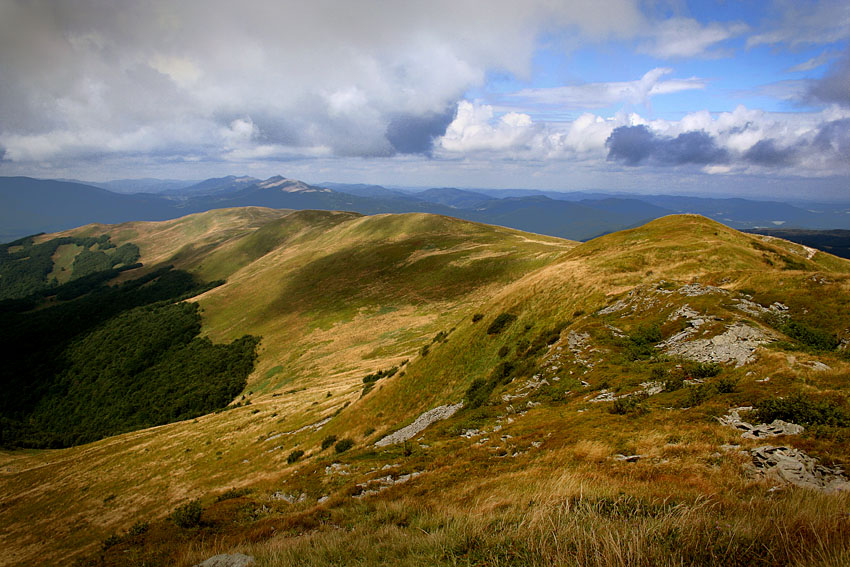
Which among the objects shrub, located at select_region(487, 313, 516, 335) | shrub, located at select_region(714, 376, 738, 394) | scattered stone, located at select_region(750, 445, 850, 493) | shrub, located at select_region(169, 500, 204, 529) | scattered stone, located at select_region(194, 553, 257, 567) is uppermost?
scattered stone, located at select_region(750, 445, 850, 493)

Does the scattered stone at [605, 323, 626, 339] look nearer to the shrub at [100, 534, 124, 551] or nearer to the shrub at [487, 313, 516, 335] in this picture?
the shrub at [487, 313, 516, 335]

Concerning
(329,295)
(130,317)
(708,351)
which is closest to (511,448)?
(708,351)

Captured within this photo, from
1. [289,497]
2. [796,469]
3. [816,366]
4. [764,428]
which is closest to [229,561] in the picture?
[289,497]

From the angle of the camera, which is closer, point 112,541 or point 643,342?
point 112,541

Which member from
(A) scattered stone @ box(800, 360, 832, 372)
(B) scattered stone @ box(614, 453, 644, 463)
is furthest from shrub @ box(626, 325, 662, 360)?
(B) scattered stone @ box(614, 453, 644, 463)

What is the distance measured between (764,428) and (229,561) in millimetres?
14704

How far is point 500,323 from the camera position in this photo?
33719mm

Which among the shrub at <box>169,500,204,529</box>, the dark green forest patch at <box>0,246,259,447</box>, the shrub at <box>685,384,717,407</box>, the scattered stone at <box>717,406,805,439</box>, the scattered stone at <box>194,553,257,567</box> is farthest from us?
the dark green forest patch at <box>0,246,259,447</box>

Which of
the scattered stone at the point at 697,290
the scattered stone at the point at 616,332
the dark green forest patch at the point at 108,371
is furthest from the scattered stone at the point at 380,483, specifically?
the dark green forest patch at the point at 108,371

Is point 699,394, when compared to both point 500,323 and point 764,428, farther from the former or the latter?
point 500,323

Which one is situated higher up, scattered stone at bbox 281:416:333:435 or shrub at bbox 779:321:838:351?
shrub at bbox 779:321:838:351

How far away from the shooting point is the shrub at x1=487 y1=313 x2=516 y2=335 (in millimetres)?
33181

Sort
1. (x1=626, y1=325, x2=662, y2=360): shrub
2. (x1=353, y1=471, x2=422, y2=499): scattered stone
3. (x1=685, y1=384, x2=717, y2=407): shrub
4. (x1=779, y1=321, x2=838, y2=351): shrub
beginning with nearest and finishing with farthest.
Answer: (x1=685, y1=384, x2=717, y2=407): shrub, (x1=353, y1=471, x2=422, y2=499): scattered stone, (x1=779, y1=321, x2=838, y2=351): shrub, (x1=626, y1=325, x2=662, y2=360): shrub

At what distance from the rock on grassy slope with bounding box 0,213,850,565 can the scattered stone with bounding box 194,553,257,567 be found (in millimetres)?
350
